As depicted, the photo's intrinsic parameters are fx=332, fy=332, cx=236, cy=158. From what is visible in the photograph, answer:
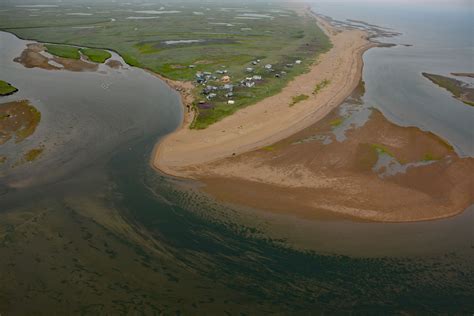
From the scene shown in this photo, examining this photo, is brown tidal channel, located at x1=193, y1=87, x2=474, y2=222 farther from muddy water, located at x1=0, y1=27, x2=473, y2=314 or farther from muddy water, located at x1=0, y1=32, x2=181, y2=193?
muddy water, located at x1=0, y1=32, x2=181, y2=193

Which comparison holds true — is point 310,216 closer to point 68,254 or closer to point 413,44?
point 68,254

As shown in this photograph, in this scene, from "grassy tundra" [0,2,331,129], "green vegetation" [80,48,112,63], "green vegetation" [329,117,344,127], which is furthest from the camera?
"green vegetation" [80,48,112,63]

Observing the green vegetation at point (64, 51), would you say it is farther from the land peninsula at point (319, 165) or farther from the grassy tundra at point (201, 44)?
the land peninsula at point (319, 165)

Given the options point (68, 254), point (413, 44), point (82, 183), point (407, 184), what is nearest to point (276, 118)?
point (407, 184)

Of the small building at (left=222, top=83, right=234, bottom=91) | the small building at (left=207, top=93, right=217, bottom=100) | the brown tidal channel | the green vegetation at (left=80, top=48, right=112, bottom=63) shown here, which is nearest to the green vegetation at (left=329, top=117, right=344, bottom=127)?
the brown tidal channel

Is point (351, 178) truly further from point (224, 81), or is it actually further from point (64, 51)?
point (64, 51)

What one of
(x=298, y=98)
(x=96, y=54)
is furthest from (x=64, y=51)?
(x=298, y=98)

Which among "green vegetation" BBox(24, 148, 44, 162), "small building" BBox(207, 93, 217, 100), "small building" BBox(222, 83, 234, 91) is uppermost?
"small building" BBox(222, 83, 234, 91)
